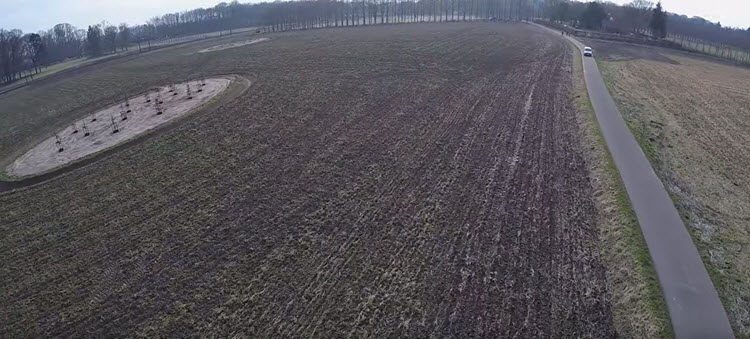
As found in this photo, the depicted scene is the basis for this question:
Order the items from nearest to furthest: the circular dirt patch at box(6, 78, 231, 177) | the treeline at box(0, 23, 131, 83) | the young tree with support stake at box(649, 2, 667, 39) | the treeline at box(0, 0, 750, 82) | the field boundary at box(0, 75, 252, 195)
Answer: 1. the field boundary at box(0, 75, 252, 195)
2. the circular dirt patch at box(6, 78, 231, 177)
3. the treeline at box(0, 23, 131, 83)
4. the young tree with support stake at box(649, 2, 667, 39)
5. the treeline at box(0, 0, 750, 82)

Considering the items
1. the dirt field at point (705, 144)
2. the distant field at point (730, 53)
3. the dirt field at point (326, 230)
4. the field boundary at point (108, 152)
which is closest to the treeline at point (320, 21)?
the distant field at point (730, 53)

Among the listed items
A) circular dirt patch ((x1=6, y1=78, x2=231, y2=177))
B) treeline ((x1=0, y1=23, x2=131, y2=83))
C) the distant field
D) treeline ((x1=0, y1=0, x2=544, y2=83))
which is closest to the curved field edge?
circular dirt patch ((x1=6, y1=78, x2=231, y2=177))

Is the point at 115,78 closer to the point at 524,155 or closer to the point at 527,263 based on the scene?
the point at 524,155

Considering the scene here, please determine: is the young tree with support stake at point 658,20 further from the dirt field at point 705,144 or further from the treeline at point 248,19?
the treeline at point 248,19

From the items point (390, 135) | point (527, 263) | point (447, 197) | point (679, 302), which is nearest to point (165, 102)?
point (390, 135)

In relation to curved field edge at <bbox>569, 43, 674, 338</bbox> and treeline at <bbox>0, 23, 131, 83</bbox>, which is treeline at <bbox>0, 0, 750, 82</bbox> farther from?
curved field edge at <bbox>569, 43, 674, 338</bbox>
